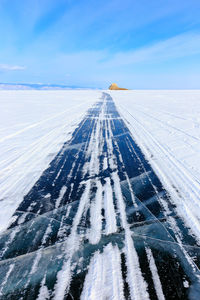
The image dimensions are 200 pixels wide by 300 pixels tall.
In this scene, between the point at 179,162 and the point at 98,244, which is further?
the point at 179,162

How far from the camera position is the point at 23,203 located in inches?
118

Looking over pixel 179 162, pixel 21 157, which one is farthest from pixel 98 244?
pixel 21 157

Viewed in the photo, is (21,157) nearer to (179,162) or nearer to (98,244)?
(98,244)

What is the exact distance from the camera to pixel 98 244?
215 centimetres

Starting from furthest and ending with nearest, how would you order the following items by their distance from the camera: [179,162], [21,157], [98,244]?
[21,157] → [179,162] → [98,244]

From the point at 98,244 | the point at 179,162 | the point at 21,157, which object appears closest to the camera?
the point at 98,244

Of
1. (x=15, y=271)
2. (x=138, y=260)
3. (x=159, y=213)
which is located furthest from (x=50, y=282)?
(x=159, y=213)

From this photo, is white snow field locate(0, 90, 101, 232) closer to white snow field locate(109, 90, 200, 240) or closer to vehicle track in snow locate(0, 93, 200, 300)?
vehicle track in snow locate(0, 93, 200, 300)

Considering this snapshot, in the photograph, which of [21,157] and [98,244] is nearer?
[98,244]

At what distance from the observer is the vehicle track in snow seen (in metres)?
1.70

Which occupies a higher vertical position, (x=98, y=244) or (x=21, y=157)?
(x=98, y=244)

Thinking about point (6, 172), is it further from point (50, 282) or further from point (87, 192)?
point (50, 282)

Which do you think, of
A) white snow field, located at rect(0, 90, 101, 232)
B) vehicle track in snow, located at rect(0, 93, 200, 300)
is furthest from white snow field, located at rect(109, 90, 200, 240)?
white snow field, located at rect(0, 90, 101, 232)

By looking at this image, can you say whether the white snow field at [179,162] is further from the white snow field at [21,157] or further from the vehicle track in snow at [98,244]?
the white snow field at [21,157]
